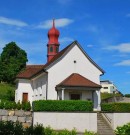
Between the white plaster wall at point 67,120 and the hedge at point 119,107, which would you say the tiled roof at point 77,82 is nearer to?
the hedge at point 119,107

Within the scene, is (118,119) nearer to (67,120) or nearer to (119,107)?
(119,107)

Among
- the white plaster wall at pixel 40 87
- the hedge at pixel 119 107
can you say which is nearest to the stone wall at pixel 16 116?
the hedge at pixel 119 107

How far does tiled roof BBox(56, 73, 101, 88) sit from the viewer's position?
117ft

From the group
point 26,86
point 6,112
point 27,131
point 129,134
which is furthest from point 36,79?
point 27,131

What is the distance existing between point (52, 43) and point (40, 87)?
8858 mm

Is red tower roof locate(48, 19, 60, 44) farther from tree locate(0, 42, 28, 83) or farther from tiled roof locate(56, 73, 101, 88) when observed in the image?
tree locate(0, 42, 28, 83)

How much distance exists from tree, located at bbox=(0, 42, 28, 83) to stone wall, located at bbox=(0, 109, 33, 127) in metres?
40.5

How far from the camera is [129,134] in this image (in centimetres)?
2562

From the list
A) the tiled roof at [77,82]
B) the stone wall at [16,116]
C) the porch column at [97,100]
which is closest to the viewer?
the stone wall at [16,116]

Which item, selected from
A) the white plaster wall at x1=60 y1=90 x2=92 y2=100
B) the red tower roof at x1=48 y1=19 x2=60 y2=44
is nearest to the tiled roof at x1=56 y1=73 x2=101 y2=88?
the white plaster wall at x1=60 y1=90 x2=92 y2=100

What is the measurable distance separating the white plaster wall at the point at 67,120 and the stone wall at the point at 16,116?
6.53 feet

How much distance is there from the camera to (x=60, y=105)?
29328 millimetres

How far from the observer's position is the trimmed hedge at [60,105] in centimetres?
2881

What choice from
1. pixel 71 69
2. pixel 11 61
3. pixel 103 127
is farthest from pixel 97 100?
pixel 11 61
